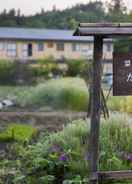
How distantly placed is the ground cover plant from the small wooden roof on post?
1.28 feet

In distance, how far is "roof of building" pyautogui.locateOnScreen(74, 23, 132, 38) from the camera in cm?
348

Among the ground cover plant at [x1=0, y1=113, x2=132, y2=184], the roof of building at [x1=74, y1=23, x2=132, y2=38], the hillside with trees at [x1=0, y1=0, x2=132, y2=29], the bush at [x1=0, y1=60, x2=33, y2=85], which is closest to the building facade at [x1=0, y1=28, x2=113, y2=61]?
the hillside with trees at [x1=0, y1=0, x2=132, y2=29]

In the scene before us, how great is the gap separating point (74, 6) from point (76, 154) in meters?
29.5

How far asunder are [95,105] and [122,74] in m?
0.36

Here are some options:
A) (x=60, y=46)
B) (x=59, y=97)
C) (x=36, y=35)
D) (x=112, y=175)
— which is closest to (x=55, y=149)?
(x=112, y=175)

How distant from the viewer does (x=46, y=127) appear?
8.80m

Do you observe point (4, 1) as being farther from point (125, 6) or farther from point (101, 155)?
point (101, 155)

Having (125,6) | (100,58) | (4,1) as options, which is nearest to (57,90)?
(100,58)

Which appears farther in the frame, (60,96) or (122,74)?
(60,96)

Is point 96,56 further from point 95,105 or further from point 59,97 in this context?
point 59,97

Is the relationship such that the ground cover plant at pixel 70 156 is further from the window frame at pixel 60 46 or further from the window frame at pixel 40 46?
the window frame at pixel 40 46

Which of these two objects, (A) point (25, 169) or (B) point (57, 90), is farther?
(B) point (57, 90)

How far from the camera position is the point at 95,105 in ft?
12.1

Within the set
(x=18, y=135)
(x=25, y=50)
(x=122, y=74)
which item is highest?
(x=122, y=74)
